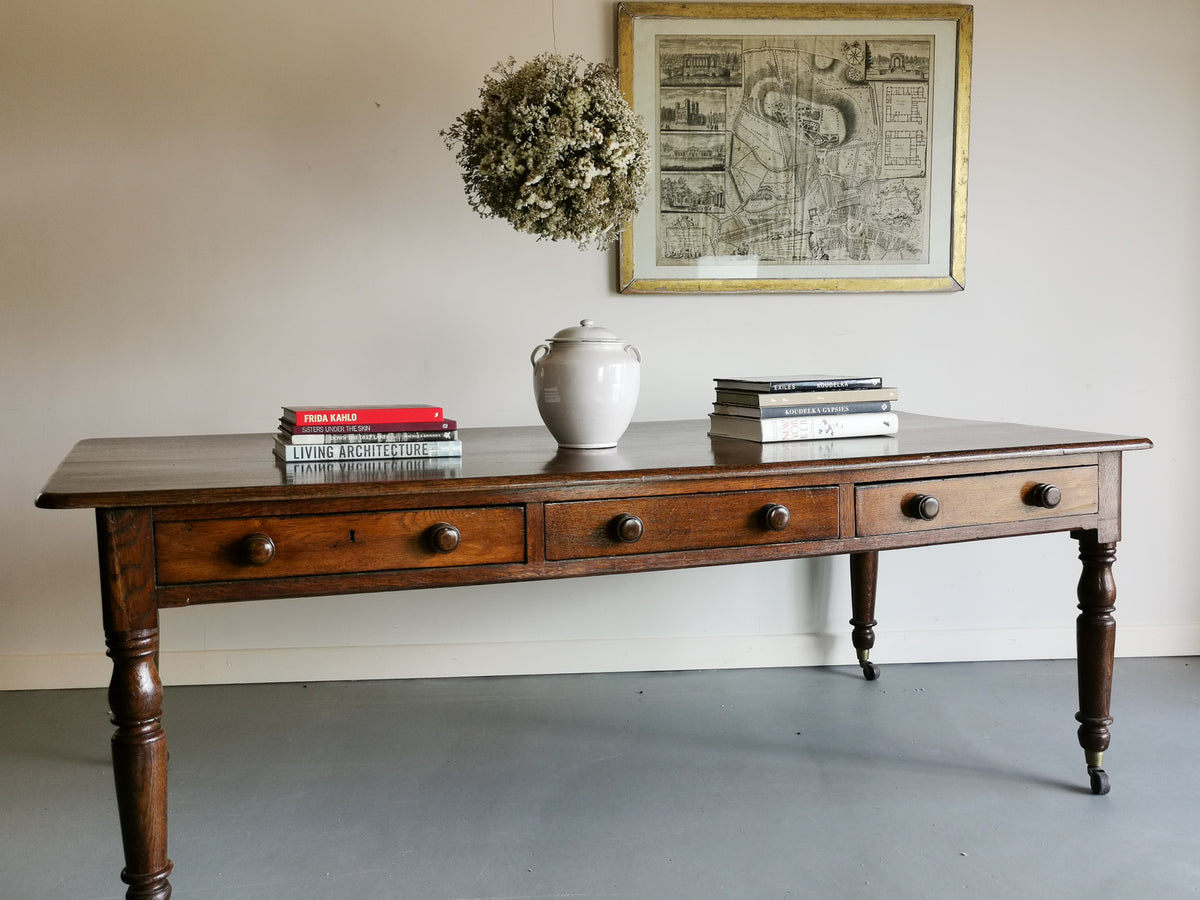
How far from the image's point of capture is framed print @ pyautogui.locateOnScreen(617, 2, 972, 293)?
2.87m

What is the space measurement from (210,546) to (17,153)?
177 cm

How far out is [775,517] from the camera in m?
1.86

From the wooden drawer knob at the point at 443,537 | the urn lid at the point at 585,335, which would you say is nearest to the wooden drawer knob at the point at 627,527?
the wooden drawer knob at the point at 443,537

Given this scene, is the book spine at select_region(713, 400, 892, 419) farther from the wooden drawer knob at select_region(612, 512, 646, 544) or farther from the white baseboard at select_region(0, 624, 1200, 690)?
the white baseboard at select_region(0, 624, 1200, 690)

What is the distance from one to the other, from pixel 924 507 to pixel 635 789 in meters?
0.90

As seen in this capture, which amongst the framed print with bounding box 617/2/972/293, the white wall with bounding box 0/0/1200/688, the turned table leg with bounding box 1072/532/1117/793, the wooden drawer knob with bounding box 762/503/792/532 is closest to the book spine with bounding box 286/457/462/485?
the wooden drawer knob with bounding box 762/503/792/532

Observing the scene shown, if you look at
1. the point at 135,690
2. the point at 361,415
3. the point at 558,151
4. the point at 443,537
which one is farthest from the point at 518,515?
the point at 558,151

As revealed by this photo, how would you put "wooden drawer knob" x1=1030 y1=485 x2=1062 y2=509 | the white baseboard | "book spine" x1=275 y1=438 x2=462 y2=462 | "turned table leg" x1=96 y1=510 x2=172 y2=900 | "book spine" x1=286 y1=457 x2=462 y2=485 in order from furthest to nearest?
the white baseboard → "wooden drawer knob" x1=1030 y1=485 x2=1062 y2=509 → "book spine" x1=275 y1=438 x2=462 y2=462 → "book spine" x1=286 y1=457 x2=462 y2=485 → "turned table leg" x1=96 y1=510 x2=172 y2=900

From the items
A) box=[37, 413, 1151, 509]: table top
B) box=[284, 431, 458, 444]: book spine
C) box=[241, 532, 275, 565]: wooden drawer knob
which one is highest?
box=[284, 431, 458, 444]: book spine

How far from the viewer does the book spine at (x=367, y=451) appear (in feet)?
6.01

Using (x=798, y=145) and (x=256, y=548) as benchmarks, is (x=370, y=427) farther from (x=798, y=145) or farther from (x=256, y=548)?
(x=798, y=145)

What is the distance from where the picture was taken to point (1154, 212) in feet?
10.0

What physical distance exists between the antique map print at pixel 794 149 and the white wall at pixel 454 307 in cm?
17

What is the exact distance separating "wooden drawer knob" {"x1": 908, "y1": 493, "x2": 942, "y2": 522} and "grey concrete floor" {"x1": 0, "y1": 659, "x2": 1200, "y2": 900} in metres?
→ 0.65
